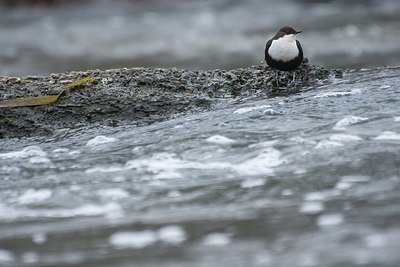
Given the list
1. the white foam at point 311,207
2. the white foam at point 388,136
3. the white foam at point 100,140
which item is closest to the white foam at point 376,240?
the white foam at point 311,207

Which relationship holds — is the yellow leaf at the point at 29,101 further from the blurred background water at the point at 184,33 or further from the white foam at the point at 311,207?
the blurred background water at the point at 184,33

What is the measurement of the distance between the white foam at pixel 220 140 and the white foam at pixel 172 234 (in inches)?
36.2

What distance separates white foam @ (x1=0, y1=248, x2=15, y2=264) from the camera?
193 cm

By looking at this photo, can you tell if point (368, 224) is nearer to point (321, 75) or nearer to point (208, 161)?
point (208, 161)

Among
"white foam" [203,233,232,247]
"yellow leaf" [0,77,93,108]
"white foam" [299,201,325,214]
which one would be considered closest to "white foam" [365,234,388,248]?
"white foam" [299,201,325,214]

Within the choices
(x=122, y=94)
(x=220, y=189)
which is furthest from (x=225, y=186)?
(x=122, y=94)

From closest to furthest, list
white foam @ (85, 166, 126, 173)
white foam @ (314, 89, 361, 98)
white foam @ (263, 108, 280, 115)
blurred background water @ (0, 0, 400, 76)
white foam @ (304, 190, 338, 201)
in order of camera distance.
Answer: white foam @ (304, 190, 338, 201) < white foam @ (85, 166, 126, 173) < white foam @ (263, 108, 280, 115) < white foam @ (314, 89, 361, 98) < blurred background water @ (0, 0, 400, 76)

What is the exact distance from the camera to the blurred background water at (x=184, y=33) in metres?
9.05

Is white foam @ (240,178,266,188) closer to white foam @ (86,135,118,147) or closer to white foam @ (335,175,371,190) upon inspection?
white foam @ (335,175,371,190)

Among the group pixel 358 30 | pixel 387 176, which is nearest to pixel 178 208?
pixel 387 176

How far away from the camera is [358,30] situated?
10.5 m

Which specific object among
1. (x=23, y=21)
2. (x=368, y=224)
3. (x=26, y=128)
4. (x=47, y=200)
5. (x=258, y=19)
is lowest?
(x=368, y=224)

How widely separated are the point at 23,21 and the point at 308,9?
8171 mm

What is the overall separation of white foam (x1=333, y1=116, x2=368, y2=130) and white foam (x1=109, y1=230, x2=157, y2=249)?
1443mm
